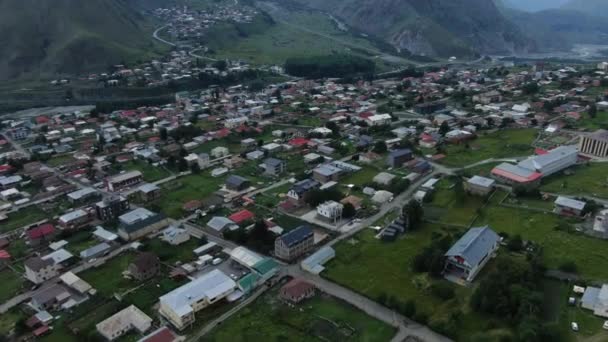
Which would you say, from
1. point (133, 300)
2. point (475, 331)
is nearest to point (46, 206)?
point (133, 300)

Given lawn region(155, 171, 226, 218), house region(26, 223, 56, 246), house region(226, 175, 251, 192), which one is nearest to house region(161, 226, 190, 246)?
lawn region(155, 171, 226, 218)

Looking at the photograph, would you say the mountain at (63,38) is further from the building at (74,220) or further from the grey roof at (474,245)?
the grey roof at (474,245)

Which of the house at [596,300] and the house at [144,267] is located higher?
the house at [596,300]

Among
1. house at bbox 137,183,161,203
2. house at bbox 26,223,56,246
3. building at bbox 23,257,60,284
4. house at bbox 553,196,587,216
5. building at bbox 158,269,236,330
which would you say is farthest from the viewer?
house at bbox 137,183,161,203

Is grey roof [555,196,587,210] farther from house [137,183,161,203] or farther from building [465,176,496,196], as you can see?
house [137,183,161,203]

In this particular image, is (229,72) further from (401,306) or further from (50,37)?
(401,306)

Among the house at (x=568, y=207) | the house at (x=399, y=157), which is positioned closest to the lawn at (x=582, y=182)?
the house at (x=568, y=207)
